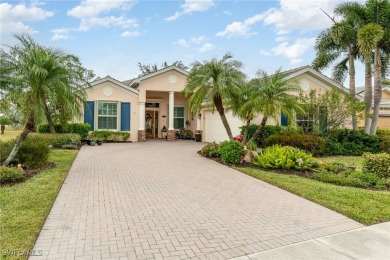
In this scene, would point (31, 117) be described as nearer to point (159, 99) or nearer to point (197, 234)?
point (197, 234)

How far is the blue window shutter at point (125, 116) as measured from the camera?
2166cm

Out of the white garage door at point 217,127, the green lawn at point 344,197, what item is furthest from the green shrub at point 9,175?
the white garage door at point 217,127

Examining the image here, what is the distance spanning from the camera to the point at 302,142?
14.2 metres

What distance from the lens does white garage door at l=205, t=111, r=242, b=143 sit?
807 inches

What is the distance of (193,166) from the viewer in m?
11.4

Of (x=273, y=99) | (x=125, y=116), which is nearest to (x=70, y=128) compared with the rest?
(x=125, y=116)

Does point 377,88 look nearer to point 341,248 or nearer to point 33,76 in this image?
point 341,248

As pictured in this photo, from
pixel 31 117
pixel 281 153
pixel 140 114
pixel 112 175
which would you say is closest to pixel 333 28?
pixel 281 153

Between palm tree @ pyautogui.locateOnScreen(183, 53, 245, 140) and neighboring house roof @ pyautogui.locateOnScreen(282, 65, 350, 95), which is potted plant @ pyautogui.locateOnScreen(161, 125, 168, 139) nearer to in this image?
neighboring house roof @ pyautogui.locateOnScreen(282, 65, 350, 95)

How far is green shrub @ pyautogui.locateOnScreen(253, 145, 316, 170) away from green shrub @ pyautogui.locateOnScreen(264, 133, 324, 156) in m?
2.92

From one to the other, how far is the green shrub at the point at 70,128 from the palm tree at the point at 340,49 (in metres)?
16.6

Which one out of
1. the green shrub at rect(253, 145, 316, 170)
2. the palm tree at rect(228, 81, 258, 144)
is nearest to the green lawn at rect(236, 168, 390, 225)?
the green shrub at rect(253, 145, 316, 170)

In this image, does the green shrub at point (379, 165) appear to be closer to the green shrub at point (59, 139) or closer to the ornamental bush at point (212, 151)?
the ornamental bush at point (212, 151)

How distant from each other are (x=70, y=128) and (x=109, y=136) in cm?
273
